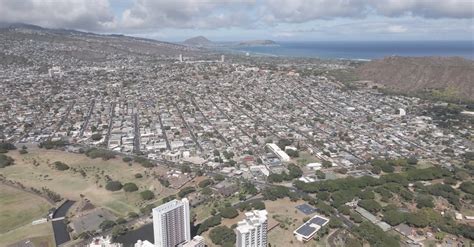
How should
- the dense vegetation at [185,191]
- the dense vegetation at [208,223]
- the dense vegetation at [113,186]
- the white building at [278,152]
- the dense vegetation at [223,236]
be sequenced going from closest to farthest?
the dense vegetation at [223,236] < the dense vegetation at [208,223] < the dense vegetation at [185,191] < the dense vegetation at [113,186] < the white building at [278,152]

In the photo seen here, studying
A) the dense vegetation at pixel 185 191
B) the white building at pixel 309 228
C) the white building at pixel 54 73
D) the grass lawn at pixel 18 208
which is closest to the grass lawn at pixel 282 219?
the white building at pixel 309 228

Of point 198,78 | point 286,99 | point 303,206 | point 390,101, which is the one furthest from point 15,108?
point 390,101

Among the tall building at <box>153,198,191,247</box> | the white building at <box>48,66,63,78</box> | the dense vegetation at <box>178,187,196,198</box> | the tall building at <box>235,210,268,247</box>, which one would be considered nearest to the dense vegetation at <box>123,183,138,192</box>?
the dense vegetation at <box>178,187,196,198</box>

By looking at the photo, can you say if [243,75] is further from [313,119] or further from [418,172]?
[418,172]

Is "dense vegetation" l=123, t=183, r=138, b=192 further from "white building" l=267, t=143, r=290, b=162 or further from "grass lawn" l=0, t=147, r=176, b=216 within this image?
"white building" l=267, t=143, r=290, b=162

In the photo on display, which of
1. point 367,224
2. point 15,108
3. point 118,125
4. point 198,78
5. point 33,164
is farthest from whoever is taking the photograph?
point 198,78

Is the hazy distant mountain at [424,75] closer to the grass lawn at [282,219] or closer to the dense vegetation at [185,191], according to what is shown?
the grass lawn at [282,219]
